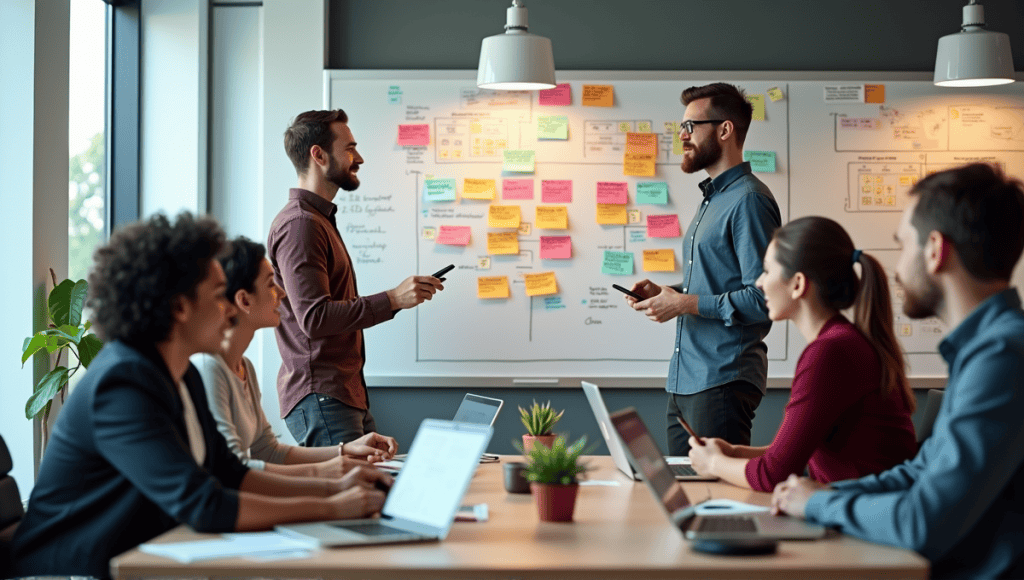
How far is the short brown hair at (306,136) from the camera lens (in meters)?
3.33

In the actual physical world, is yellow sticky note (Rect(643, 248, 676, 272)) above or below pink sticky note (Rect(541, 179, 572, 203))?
below

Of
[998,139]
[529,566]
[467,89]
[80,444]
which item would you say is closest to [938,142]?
[998,139]

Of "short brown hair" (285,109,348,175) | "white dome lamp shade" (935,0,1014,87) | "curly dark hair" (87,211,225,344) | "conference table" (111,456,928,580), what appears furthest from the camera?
"white dome lamp shade" (935,0,1014,87)

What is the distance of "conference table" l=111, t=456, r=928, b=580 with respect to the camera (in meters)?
1.47

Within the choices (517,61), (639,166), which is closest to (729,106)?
(517,61)

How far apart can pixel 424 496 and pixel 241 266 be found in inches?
37.0

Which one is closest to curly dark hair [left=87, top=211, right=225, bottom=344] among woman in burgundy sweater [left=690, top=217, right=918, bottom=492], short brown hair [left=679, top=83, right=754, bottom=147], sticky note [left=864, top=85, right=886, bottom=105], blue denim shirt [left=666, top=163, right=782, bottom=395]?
woman in burgundy sweater [left=690, top=217, right=918, bottom=492]

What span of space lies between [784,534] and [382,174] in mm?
3058

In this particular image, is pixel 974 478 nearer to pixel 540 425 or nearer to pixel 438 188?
pixel 540 425

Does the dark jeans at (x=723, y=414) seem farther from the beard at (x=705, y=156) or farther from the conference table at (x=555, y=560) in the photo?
the conference table at (x=555, y=560)

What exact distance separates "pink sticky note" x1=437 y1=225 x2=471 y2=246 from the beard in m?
1.39

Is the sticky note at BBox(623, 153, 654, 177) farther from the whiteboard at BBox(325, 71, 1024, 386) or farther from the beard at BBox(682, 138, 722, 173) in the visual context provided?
the beard at BBox(682, 138, 722, 173)

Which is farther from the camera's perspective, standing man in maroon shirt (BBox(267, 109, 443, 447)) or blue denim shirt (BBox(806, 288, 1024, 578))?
standing man in maroon shirt (BBox(267, 109, 443, 447))

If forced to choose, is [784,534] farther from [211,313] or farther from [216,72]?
[216,72]
